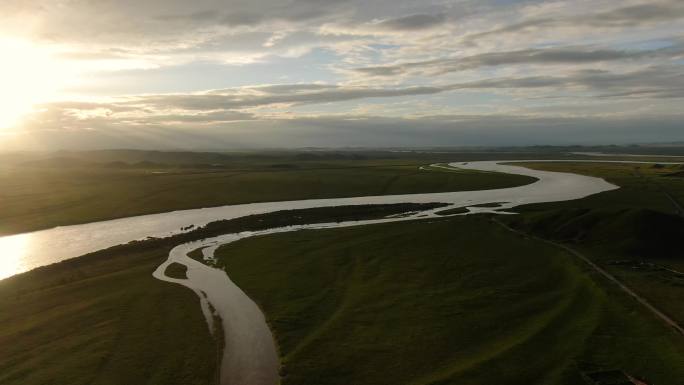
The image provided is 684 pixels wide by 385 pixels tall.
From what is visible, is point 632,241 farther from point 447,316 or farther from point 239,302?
point 239,302

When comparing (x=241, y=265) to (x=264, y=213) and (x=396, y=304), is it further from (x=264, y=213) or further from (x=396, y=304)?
(x=264, y=213)

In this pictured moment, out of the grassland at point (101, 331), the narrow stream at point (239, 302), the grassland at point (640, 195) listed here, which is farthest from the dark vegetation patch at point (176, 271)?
the grassland at point (640, 195)

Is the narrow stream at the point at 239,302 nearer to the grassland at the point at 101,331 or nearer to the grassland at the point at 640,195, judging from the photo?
the grassland at the point at 101,331

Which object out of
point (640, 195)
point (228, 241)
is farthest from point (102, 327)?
point (640, 195)

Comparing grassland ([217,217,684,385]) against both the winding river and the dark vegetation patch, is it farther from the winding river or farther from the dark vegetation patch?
the dark vegetation patch

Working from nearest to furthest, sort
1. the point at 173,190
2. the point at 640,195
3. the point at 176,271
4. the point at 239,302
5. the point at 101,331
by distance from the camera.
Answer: the point at 101,331 → the point at 239,302 → the point at 176,271 → the point at 640,195 → the point at 173,190

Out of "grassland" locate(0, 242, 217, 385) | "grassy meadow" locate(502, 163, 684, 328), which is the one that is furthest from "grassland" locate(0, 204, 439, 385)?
"grassy meadow" locate(502, 163, 684, 328)
